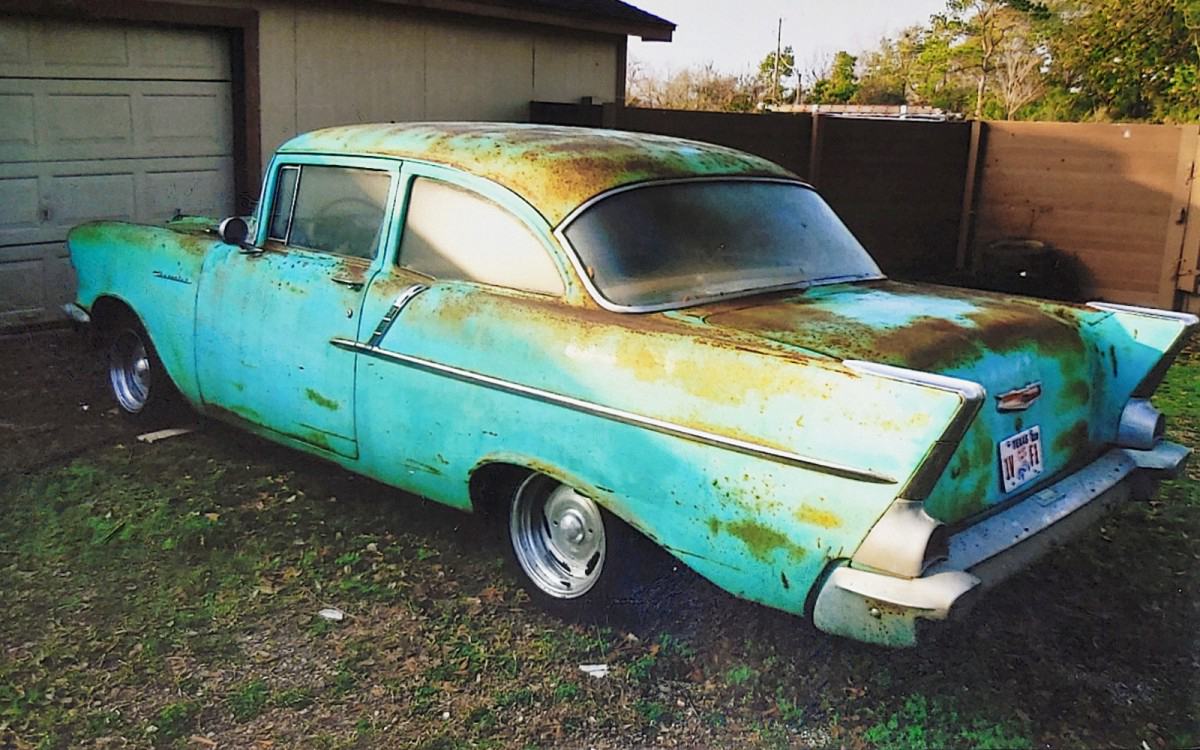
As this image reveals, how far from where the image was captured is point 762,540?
326 centimetres

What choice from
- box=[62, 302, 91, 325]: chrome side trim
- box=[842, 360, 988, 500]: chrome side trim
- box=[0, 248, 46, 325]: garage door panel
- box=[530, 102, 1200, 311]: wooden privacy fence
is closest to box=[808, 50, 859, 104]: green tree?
box=[530, 102, 1200, 311]: wooden privacy fence

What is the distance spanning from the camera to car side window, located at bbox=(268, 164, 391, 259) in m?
4.63

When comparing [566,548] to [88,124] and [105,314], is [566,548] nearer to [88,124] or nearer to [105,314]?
[105,314]

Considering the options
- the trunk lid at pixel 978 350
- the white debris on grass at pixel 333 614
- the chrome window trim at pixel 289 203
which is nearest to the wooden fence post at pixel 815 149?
the chrome window trim at pixel 289 203

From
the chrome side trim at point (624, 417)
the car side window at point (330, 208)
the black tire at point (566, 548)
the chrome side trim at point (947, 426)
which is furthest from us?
the car side window at point (330, 208)

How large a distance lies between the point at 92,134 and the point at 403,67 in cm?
295

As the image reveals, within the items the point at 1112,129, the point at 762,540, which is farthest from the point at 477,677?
the point at 1112,129

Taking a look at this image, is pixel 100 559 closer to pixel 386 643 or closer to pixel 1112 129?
pixel 386 643

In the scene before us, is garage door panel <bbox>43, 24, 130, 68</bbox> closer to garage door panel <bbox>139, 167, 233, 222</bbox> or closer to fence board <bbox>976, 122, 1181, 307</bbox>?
garage door panel <bbox>139, 167, 233, 222</bbox>

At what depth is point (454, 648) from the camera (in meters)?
3.75

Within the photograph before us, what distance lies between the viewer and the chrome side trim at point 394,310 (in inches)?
168

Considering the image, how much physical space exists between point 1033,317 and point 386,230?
2.42 m

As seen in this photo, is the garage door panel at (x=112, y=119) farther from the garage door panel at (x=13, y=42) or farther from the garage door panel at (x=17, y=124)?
the garage door panel at (x=13, y=42)

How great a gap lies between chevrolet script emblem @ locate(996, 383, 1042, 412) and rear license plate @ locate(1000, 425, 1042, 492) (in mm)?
88
